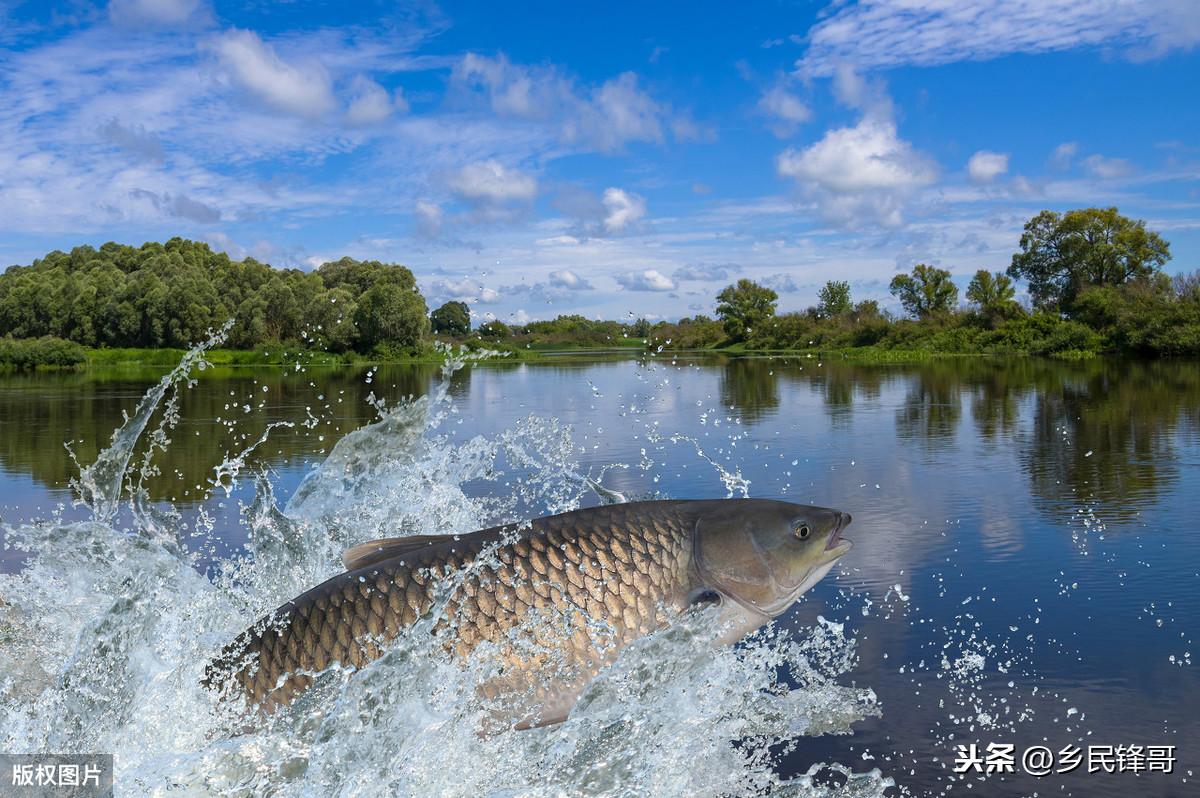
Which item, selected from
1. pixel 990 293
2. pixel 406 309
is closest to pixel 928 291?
pixel 990 293

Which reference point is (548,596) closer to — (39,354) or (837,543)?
(837,543)

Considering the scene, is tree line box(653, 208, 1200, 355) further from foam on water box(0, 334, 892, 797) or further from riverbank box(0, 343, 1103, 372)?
foam on water box(0, 334, 892, 797)

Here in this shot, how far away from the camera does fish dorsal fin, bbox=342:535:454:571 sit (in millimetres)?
3223

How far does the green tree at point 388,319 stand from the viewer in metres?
69.3

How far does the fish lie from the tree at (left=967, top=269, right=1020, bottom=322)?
2874 inches

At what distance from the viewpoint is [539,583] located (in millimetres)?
3002

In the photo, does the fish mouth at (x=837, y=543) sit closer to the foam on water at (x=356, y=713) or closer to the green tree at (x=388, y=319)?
the foam on water at (x=356, y=713)

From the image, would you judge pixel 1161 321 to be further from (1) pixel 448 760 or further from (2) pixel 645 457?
(1) pixel 448 760

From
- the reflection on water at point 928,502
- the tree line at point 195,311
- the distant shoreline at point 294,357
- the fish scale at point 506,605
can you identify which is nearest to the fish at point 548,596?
the fish scale at point 506,605

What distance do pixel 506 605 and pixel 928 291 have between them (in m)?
88.5

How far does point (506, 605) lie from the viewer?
3006 mm

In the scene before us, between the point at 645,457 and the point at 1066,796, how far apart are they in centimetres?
998

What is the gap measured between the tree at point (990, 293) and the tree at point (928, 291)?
30.8 feet

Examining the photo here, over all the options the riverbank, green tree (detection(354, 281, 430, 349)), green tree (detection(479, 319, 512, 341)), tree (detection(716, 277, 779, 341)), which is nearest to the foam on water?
green tree (detection(479, 319, 512, 341))
